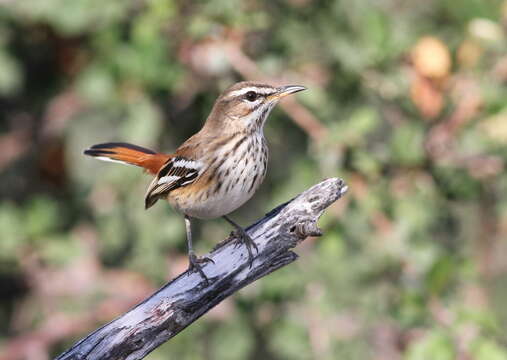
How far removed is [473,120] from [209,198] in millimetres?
2165

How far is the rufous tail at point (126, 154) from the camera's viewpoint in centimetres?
544

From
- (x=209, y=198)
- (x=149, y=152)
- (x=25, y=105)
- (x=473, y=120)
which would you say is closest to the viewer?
(x=209, y=198)

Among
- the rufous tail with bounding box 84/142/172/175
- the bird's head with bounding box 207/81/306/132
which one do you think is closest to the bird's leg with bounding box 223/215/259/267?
the bird's head with bounding box 207/81/306/132

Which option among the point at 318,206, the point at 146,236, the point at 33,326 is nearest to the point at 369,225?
the point at 146,236

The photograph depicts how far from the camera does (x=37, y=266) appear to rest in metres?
6.67

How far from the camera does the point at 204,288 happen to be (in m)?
4.00

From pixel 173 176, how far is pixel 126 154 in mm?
652

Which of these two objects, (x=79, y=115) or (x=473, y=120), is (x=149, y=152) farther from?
(x=473, y=120)

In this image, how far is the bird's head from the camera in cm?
505

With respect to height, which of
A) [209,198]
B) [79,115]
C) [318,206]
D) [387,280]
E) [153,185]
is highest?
[79,115]

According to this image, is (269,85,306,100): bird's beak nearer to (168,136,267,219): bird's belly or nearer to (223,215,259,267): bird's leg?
(168,136,267,219): bird's belly

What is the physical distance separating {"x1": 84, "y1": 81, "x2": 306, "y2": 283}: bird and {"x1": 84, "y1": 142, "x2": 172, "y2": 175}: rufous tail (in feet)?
0.51

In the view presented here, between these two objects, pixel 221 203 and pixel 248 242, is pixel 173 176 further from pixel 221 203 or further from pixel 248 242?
pixel 248 242

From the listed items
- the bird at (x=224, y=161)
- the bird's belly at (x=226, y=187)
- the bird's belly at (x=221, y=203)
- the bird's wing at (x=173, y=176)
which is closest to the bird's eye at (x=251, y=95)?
the bird at (x=224, y=161)
